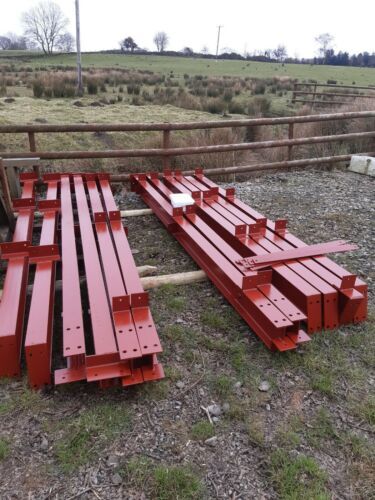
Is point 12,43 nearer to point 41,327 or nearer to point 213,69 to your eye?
point 213,69

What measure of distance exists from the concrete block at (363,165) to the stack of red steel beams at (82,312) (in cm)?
502

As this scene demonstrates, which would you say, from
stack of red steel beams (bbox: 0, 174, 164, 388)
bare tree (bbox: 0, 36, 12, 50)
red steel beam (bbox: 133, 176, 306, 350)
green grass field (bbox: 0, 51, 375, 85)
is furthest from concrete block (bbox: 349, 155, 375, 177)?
bare tree (bbox: 0, 36, 12, 50)

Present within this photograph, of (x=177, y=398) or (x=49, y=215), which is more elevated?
(x=49, y=215)

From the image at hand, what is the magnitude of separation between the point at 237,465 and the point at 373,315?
1.79 m

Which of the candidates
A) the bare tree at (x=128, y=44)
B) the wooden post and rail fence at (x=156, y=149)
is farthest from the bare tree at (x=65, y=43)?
the wooden post and rail fence at (x=156, y=149)

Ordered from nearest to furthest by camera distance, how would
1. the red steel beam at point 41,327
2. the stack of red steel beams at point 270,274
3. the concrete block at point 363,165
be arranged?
the red steel beam at point 41,327 → the stack of red steel beams at point 270,274 → the concrete block at point 363,165

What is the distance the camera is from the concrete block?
7.30m

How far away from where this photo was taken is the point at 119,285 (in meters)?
3.04

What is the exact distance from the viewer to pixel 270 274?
3.16 m

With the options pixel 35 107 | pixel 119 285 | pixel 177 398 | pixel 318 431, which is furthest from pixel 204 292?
pixel 35 107

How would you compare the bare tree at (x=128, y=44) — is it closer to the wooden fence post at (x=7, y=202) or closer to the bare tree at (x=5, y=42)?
the bare tree at (x=5, y=42)

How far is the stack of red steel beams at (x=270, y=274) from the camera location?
2.91 metres

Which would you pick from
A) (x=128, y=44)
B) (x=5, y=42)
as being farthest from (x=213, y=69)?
(x=5, y=42)

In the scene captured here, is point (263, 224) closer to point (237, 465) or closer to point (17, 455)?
point (237, 465)
